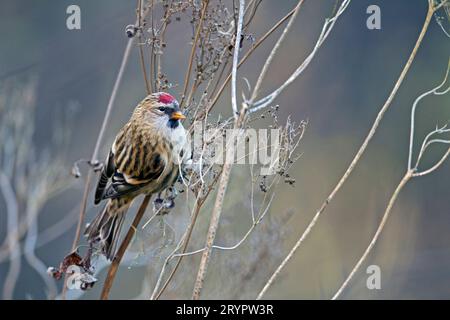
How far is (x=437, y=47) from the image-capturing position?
24.4 ft

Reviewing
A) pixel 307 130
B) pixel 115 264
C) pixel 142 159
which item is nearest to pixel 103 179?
pixel 142 159

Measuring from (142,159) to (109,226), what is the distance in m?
0.51

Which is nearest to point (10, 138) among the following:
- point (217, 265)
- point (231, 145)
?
point (217, 265)

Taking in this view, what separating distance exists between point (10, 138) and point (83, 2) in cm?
320

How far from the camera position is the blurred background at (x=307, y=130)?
18.0 ft

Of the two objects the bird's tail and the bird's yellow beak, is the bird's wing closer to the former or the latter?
the bird's tail

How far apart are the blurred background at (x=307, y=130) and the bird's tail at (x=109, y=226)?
74cm

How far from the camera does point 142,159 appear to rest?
4164mm

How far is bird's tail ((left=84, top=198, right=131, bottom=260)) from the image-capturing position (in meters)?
3.40

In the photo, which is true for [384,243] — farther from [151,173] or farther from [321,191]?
[151,173]

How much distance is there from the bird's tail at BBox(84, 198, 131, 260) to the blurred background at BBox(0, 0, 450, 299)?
0.74m

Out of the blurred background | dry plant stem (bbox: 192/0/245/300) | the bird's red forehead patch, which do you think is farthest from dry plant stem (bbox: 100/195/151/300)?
the blurred background

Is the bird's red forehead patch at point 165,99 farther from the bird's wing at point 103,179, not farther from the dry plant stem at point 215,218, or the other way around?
the dry plant stem at point 215,218

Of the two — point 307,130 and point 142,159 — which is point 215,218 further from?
point 307,130
